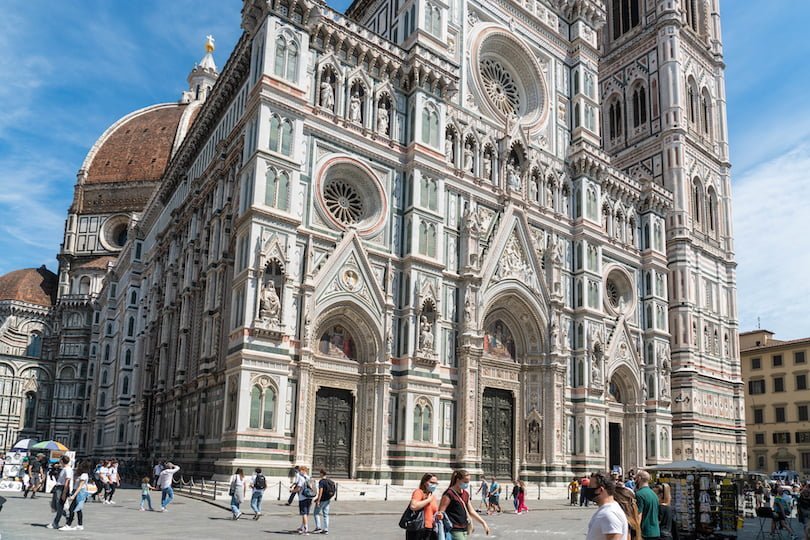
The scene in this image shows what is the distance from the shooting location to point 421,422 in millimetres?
32250

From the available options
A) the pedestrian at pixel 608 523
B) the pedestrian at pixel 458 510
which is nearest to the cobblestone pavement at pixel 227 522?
the pedestrian at pixel 458 510

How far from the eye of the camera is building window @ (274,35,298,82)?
31.1 m

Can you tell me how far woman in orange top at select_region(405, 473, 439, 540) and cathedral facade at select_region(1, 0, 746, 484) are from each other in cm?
1808

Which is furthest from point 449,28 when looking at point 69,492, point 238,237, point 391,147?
point 69,492

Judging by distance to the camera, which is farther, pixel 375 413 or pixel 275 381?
pixel 375 413

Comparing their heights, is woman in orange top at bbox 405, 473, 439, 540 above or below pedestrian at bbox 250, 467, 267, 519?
above

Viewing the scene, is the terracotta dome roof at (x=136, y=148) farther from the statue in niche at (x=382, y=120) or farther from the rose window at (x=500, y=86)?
the statue in niche at (x=382, y=120)

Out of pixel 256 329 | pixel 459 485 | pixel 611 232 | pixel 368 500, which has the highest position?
pixel 611 232

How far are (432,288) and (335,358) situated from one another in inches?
220

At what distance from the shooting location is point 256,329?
91.9ft

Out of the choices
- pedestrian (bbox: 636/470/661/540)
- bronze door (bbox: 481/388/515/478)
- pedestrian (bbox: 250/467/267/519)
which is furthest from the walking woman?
bronze door (bbox: 481/388/515/478)

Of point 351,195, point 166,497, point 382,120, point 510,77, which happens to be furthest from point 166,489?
point 510,77

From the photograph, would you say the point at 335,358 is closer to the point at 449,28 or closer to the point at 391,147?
the point at 391,147

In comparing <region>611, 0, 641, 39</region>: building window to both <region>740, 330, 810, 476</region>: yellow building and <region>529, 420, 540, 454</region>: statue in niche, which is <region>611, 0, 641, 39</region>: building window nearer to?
<region>740, 330, 810, 476</region>: yellow building
